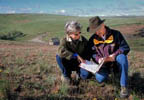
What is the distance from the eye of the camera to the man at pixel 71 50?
4.59 m

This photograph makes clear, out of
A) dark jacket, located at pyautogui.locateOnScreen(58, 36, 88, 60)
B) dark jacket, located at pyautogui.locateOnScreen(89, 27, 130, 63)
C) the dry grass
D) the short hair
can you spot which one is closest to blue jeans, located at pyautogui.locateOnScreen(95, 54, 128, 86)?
dark jacket, located at pyautogui.locateOnScreen(89, 27, 130, 63)

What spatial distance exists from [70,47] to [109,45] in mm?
781

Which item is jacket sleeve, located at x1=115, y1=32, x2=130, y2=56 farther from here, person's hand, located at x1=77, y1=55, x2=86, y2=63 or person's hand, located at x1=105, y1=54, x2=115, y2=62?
person's hand, located at x1=77, y1=55, x2=86, y2=63

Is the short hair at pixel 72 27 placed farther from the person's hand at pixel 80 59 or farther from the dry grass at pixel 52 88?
the dry grass at pixel 52 88

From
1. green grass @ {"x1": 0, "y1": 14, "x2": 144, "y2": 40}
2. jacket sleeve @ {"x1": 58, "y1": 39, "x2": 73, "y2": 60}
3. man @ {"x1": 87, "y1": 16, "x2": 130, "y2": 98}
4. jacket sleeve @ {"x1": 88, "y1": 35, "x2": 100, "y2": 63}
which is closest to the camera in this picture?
man @ {"x1": 87, "y1": 16, "x2": 130, "y2": 98}

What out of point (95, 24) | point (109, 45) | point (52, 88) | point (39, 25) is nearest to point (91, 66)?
point (109, 45)

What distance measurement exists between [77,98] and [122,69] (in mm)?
991

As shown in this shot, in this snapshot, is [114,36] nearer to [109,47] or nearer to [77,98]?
[109,47]

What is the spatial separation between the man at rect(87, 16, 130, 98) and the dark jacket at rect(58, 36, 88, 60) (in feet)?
0.59

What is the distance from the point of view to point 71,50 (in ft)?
16.0

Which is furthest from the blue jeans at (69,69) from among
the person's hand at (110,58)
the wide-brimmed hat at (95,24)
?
the wide-brimmed hat at (95,24)

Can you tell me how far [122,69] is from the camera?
14.6 feet

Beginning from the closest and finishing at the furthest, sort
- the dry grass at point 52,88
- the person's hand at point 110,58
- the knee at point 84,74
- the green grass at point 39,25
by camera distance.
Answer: the dry grass at point 52,88, the person's hand at point 110,58, the knee at point 84,74, the green grass at point 39,25

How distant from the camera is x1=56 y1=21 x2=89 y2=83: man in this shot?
459 centimetres
